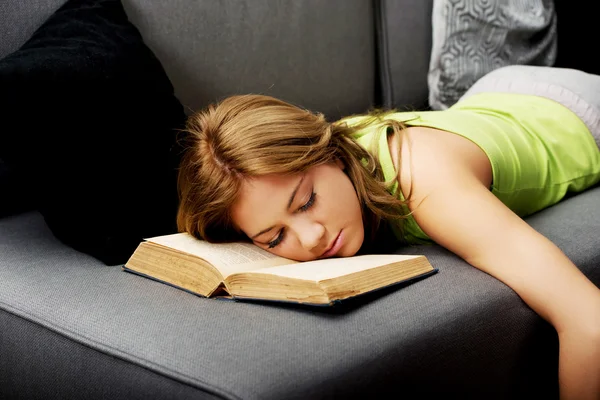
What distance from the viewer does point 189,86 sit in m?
1.52

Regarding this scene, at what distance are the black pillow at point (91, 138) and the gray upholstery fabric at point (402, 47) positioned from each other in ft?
2.82

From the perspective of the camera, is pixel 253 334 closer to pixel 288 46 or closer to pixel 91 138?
pixel 91 138

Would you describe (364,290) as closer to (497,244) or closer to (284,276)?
(284,276)

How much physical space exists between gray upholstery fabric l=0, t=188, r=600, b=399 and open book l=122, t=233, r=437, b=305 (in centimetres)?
2

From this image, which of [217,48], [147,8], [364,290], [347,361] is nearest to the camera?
[347,361]

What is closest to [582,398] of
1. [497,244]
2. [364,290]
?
[497,244]

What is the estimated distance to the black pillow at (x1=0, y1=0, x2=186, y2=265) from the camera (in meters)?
1.07

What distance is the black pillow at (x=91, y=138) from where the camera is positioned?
107 centimetres

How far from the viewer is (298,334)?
32.3 inches

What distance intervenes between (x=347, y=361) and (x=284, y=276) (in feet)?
0.48

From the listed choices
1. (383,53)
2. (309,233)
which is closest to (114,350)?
(309,233)

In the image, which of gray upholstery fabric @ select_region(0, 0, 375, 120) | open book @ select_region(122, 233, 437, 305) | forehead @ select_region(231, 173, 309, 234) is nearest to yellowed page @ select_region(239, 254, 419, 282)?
open book @ select_region(122, 233, 437, 305)

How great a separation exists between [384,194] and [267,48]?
0.63 m

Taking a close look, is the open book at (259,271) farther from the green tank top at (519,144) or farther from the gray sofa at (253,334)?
the green tank top at (519,144)
